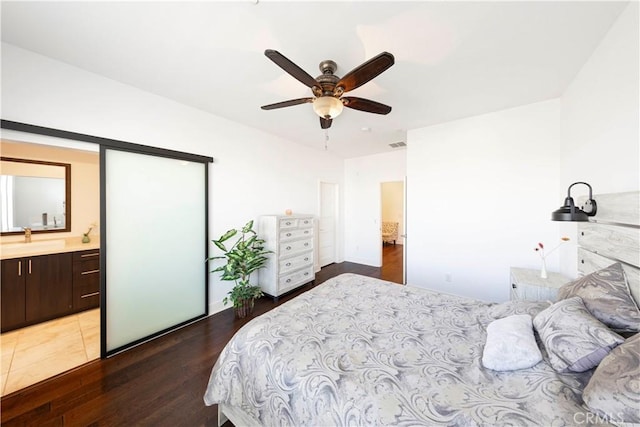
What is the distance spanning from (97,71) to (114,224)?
57.7 inches

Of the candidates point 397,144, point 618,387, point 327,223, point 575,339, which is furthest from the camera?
point 327,223

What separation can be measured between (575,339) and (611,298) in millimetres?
431

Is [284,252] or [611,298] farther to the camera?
[284,252]

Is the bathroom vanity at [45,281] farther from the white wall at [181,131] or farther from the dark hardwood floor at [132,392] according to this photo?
the white wall at [181,131]

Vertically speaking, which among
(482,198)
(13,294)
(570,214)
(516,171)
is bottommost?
(13,294)

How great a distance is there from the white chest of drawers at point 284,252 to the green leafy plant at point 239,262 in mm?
218

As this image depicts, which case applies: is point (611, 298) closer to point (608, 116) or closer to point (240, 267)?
point (608, 116)

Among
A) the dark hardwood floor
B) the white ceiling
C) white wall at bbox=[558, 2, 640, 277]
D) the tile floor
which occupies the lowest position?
the dark hardwood floor

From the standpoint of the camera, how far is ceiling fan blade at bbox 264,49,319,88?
4.24ft

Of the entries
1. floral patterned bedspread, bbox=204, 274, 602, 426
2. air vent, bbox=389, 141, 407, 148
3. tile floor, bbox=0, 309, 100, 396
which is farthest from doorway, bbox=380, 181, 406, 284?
tile floor, bbox=0, 309, 100, 396

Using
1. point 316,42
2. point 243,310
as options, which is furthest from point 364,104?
point 243,310

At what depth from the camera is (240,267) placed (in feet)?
9.78

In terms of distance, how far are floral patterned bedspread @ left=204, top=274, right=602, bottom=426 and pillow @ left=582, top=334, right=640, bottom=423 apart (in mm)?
63

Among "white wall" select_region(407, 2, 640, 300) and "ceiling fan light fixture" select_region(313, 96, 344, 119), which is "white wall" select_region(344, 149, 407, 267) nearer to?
"white wall" select_region(407, 2, 640, 300)
